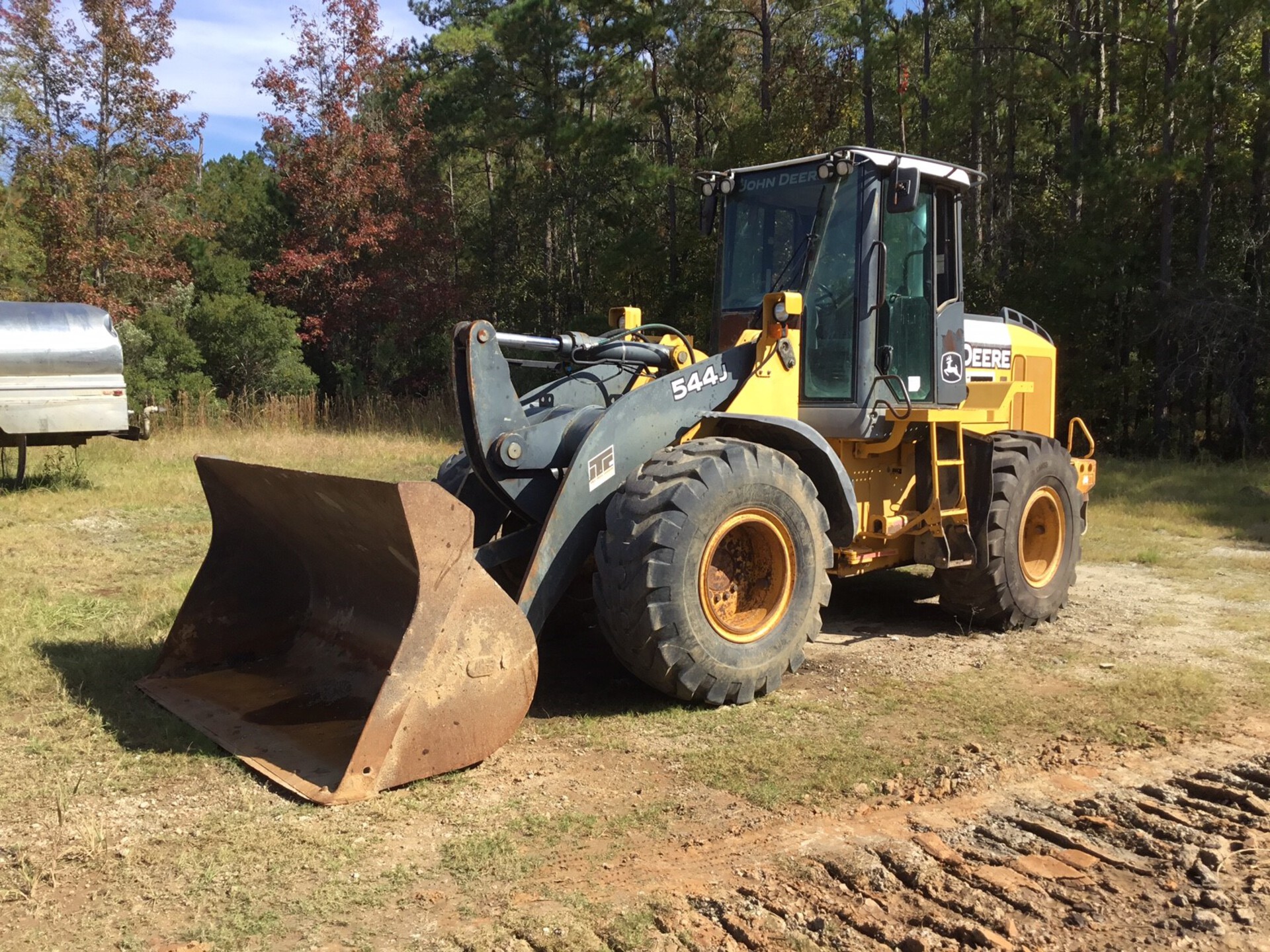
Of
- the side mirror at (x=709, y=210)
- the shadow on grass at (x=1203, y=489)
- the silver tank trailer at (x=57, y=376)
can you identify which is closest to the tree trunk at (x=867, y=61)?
the shadow on grass at (x=1203, y=489)

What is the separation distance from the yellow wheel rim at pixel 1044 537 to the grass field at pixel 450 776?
1.79 ft

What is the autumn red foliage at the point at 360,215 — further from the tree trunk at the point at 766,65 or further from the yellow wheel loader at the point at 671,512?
the yellow wheel loader at the point at 671,512

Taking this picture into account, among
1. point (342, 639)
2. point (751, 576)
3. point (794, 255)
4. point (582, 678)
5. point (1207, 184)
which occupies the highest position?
point (1207, 184)

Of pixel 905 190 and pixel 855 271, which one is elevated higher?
pixel 905 190

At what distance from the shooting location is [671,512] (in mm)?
4773

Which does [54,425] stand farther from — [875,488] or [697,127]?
[697,127]

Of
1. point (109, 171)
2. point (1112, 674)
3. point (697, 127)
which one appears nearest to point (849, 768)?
point (1112, 674)

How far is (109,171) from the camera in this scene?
19.5 m

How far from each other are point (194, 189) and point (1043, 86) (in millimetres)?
23142

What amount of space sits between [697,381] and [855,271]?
1314 millimetres

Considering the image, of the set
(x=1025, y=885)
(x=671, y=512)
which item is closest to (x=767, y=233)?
(x=671, y=512)

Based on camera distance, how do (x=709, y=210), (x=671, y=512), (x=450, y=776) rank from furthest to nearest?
1. (x=709, y=210)
2. (x=671, y=512)
3. (x=450, y=776)

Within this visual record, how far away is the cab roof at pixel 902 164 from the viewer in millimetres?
6031

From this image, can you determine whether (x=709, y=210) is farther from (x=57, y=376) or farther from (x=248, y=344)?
(x=248, y=344)
